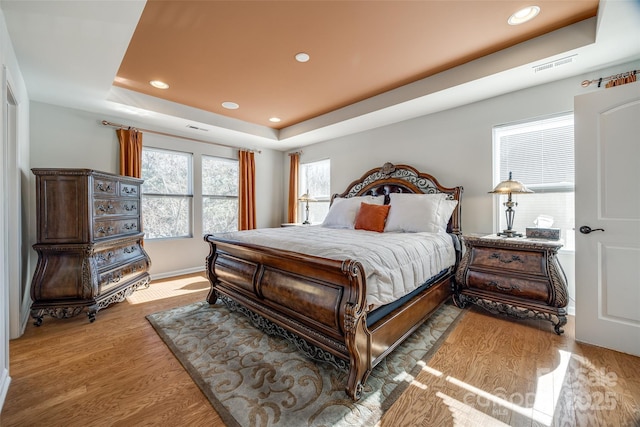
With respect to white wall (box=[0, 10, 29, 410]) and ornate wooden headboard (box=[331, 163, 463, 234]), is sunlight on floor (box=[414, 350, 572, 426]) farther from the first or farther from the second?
white wall (box=[0, 10, 29, 410])

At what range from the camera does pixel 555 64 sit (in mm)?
2385

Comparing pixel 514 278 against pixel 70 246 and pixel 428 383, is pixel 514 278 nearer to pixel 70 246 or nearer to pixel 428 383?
pixel 428 383

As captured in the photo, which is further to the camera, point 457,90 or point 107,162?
point 107,162

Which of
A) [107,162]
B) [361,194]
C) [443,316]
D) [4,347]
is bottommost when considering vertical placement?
[443,316]

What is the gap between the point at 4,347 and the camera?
5.48 ft

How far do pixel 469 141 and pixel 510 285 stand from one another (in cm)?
181

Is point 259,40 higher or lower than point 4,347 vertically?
higher

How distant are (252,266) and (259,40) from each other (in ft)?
6.71

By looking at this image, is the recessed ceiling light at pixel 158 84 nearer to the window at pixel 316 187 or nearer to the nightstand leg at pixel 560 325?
the window at pixel 316 187

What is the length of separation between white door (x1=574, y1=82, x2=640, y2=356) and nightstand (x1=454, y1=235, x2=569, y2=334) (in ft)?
0.52

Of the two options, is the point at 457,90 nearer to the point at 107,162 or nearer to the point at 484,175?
the point at 484,175

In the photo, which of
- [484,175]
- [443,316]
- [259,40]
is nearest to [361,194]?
[484,175]

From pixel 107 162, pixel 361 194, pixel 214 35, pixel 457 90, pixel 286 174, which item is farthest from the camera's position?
pixel 286 174

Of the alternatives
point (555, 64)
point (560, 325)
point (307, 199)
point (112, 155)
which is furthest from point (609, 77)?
point (112, 155)
